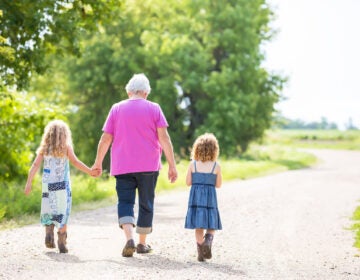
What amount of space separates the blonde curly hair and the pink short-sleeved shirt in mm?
658

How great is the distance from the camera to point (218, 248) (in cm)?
928

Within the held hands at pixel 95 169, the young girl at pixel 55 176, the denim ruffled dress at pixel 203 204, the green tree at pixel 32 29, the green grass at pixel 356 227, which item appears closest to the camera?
the denim ruffled dress at pixel 203 204

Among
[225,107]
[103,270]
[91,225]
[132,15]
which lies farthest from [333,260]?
[132,15]

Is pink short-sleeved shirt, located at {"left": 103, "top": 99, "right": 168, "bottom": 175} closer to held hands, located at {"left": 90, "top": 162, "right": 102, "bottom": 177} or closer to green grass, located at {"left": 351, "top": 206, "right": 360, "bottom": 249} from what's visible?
held hands, located at {"left": 90, "top": 162, "right": 102, "bottom": 177}

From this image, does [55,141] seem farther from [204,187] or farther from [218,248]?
[218,248]

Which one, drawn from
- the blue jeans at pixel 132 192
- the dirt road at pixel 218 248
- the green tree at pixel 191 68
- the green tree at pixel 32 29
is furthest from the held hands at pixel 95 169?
the green tree at pixel 191 68

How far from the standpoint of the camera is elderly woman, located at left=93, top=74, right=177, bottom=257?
8.34m

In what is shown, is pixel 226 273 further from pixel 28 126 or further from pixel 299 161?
pixel 299 161

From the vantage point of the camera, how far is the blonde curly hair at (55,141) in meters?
8.55

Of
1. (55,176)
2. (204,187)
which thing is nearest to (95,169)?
(55,176)

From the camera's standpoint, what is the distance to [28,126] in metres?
18.3

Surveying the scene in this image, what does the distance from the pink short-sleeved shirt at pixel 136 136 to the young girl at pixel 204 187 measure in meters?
0.51

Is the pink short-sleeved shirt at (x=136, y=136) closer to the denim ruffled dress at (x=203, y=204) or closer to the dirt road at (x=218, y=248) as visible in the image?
the denim ruffled dress at (x=203, y=204)

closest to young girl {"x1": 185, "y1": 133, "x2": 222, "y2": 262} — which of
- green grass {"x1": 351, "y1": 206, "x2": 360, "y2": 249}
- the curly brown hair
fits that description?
the curly brown hair
